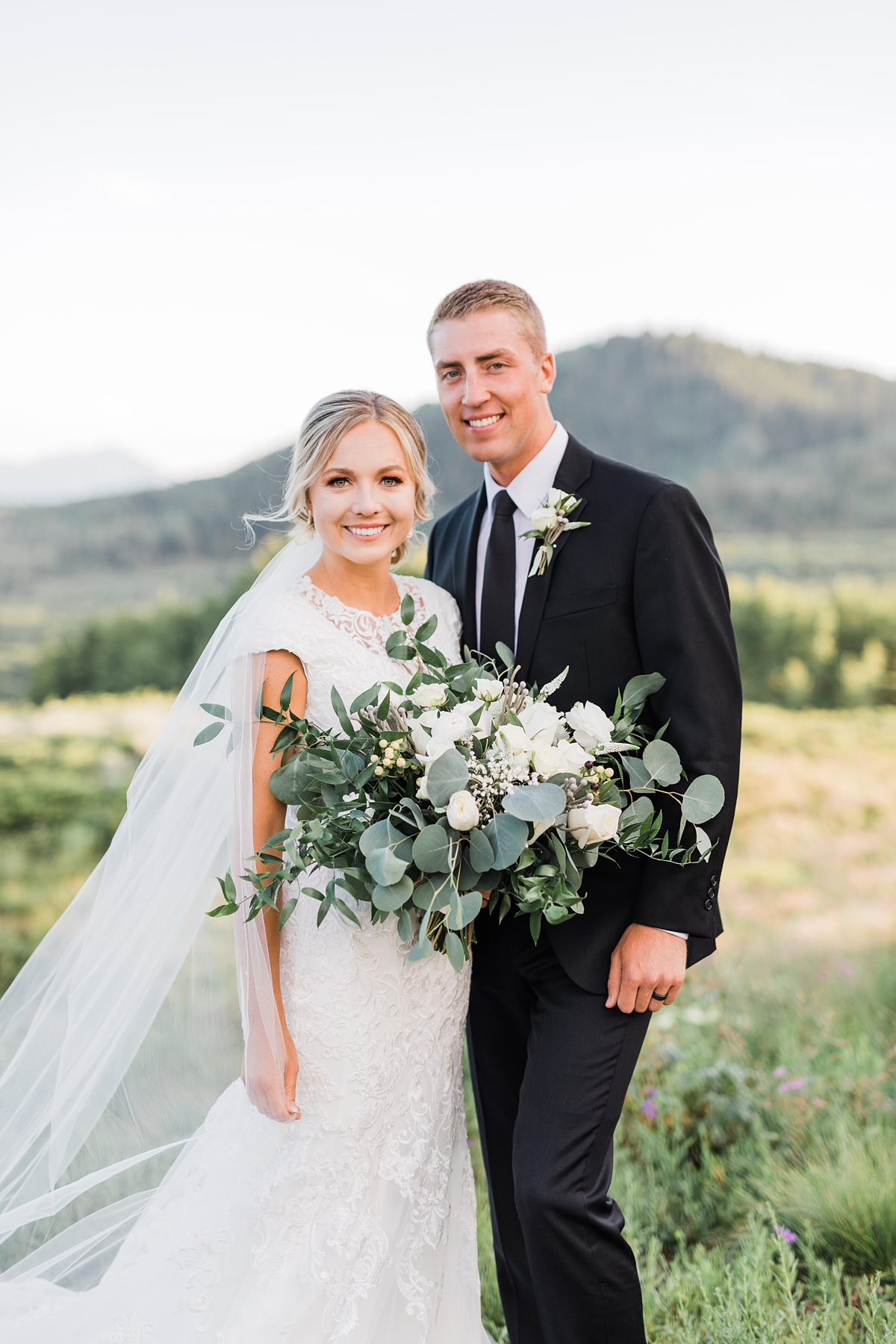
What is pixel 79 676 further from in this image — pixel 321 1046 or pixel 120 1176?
pixel 321 1046

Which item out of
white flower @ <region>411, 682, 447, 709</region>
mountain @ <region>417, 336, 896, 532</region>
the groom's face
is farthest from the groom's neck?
mountain @ <region>417, 336, 896, 532</region>

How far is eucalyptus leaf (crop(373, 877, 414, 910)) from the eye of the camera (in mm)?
1834

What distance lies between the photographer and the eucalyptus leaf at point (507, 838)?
1.79m

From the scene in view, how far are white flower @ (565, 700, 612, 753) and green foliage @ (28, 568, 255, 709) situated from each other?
261 inches

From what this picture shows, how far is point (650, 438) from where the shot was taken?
29.1 feet

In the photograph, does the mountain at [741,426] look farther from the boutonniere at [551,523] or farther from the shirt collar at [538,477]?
the boutonniere at [551,523]

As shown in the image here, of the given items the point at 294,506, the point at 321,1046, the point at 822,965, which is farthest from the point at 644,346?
the point at 321,1046

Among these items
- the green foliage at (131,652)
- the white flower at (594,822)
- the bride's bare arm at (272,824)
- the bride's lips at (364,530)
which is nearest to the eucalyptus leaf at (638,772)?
the white flower at (594,822)

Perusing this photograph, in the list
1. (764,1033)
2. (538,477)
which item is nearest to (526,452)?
(538,477)

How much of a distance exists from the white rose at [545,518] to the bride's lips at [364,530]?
0.39 m

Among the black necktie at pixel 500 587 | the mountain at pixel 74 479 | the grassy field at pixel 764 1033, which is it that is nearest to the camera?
the black necktie at pixel 500 587

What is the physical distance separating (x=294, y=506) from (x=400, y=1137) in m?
1.63

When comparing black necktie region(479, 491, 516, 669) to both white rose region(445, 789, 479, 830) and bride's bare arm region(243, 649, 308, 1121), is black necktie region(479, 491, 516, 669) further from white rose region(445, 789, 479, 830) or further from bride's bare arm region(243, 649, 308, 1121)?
white rose region(445, 789, 479, 830)

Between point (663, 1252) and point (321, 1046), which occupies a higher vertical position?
point (321, 1046)
